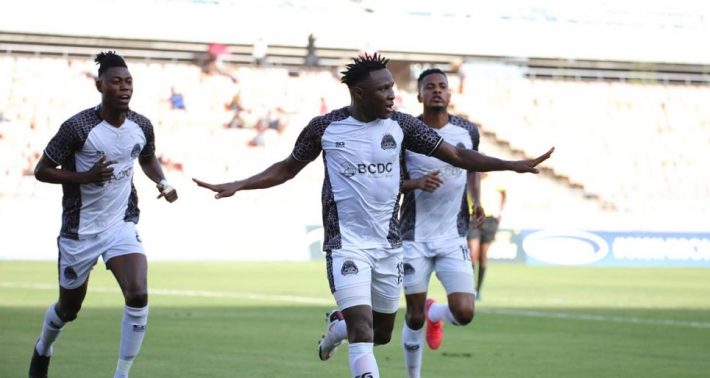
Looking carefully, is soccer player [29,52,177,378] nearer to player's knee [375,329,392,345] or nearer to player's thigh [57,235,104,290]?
player's thigh [57,235,104,290]

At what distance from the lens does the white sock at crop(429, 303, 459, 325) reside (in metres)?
12.3

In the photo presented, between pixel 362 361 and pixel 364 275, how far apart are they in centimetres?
67

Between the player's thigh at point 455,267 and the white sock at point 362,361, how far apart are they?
309cm

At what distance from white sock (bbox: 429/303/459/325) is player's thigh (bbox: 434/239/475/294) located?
0.30 meters

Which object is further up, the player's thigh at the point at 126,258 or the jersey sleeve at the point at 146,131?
the jersey sleeve at the point at 146,131

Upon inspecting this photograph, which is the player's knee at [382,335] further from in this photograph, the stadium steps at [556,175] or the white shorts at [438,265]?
the stadium steps at [556,175]

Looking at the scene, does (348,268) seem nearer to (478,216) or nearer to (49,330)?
(49,330)

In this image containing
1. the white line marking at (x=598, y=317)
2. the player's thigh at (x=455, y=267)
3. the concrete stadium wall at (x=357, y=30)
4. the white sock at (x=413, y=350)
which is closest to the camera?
the white sock at (x=413, y=350)

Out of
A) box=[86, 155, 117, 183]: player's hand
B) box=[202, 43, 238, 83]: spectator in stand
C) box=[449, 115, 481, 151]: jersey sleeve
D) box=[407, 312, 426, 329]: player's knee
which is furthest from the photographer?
box=[202, 43, 238, 83]: spectator in stand

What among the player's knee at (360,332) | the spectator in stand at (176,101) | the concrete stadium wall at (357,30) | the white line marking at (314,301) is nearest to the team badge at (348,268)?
the player's knee at (360,332)

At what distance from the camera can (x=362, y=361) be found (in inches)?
→ 345

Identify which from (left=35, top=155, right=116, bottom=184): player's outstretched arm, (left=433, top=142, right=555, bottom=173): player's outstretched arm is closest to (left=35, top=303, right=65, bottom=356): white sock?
(left=35, top=155, right=116, bottom=184): player's outstretched arm

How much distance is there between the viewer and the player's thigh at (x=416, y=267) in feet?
38.7

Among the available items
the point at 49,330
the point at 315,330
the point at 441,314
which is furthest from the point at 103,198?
the point at 315,330
